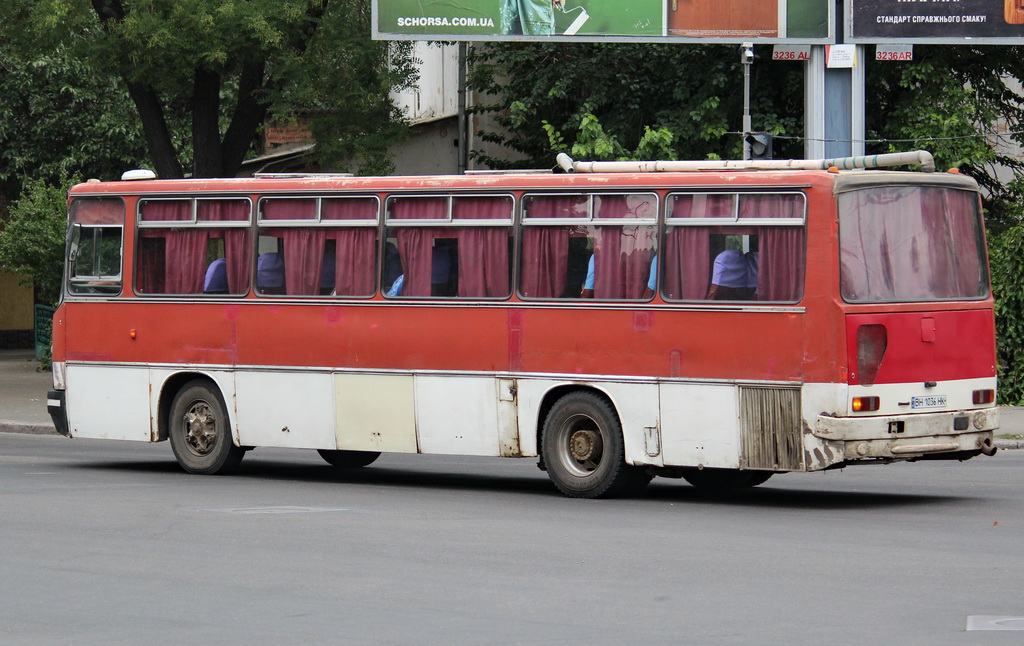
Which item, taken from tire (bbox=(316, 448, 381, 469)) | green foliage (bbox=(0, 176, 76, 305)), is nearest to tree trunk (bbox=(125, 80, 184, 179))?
green foliage (bbox=(0, 176, 76, 305))

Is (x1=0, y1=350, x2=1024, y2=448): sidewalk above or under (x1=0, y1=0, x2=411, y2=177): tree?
under

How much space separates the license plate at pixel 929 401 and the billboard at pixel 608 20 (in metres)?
12.9

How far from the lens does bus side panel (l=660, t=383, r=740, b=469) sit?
12820 millimetres

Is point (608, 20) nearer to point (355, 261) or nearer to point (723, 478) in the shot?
point (355, 261)

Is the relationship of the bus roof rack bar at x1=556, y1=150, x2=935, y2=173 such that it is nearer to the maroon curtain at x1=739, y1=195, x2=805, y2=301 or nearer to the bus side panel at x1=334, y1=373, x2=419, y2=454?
the maroon curtain at x1=739, y1=195, x2=805, y2=301

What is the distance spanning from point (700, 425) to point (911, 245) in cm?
217

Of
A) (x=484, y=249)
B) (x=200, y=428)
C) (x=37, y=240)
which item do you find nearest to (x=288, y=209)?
(x=484, y=249)

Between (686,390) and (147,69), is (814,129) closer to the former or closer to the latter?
(147,69)

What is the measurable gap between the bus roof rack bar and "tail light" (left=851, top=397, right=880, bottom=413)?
5.97 ft

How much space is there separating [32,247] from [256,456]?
13509 mm

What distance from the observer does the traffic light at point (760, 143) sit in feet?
71.3

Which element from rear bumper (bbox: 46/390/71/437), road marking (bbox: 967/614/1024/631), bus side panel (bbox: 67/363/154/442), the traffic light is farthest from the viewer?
the traffic light

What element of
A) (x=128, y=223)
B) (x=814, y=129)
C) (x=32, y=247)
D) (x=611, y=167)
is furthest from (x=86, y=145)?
(x=611, y=167)

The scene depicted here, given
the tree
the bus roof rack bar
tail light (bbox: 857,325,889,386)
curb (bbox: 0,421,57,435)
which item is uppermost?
the tree
